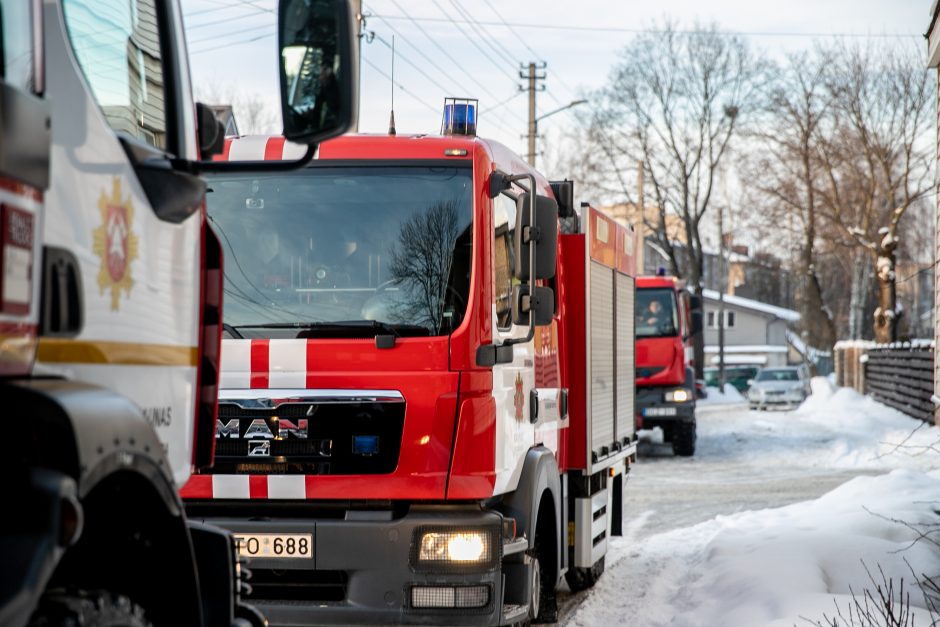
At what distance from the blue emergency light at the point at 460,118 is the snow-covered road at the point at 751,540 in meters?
2.99

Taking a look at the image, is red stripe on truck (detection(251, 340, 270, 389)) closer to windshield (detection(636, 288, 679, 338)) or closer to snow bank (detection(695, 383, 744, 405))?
windshield (detection(636, 288, 679, 338))

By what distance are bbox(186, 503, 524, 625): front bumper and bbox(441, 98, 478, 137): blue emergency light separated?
79.8 inches

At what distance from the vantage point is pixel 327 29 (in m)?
2.99

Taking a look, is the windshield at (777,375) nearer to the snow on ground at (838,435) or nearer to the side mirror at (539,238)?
the snow on ground at (838,435)

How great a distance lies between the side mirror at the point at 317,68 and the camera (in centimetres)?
299

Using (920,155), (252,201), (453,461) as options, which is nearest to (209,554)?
(453,461)

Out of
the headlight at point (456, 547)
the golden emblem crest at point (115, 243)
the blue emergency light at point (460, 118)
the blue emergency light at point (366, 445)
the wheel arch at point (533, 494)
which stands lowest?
the headlight at point (456, 547)

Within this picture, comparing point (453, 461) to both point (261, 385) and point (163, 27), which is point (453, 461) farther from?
point (163, 27)

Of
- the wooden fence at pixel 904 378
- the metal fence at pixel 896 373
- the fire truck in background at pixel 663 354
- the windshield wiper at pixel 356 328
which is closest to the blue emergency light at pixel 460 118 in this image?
the windshield wiper at pixel 356 328

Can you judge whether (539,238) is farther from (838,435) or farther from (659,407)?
(838,435)

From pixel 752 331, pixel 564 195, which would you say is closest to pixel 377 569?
pixel 564 195

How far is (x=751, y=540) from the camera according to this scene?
974 cm

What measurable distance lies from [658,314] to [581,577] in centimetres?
1321

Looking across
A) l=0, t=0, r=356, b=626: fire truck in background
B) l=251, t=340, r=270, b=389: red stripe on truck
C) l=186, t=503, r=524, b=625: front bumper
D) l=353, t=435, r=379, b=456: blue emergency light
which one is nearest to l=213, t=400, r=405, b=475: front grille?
l=353, t=435, r=379, b=456: blue emergency light
